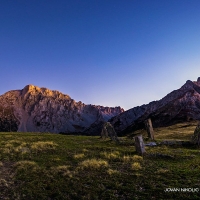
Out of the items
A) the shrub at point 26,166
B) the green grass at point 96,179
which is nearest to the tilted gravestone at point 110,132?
the green grass at point 96,179

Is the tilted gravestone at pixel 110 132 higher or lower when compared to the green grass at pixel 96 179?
higher

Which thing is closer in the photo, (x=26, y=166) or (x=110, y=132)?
(x=26, y=166)

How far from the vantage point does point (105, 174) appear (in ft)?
57.2

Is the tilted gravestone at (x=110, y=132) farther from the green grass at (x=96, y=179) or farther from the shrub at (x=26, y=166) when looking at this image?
the shrub at (x=26, y=166)

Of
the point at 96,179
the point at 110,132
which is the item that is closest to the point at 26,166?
the point at 96,179

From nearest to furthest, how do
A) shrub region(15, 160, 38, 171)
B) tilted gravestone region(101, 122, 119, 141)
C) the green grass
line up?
the green grass
shrub region(15, 160, 38, 171)
tilted gravestone region(101, 122, 119, 141)

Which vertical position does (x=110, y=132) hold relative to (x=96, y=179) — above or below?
above

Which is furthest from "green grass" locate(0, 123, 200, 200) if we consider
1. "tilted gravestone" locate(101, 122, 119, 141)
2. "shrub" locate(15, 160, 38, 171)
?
"tilted gravestone" locate(101, 122, 119, 141)

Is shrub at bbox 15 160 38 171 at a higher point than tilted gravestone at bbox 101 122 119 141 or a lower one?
lower

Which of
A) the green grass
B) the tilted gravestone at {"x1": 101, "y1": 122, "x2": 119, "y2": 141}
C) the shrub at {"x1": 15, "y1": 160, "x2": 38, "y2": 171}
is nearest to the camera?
the green grass

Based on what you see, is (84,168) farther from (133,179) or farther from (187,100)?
(187,100)

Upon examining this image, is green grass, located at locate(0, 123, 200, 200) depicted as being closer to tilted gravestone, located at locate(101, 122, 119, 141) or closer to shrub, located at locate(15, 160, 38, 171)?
shrub, located at locate(15, 160, 38, 171)

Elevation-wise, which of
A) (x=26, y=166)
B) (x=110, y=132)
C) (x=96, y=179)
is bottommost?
(x=96, y=179)

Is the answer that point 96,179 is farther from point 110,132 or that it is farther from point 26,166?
point 110,132
